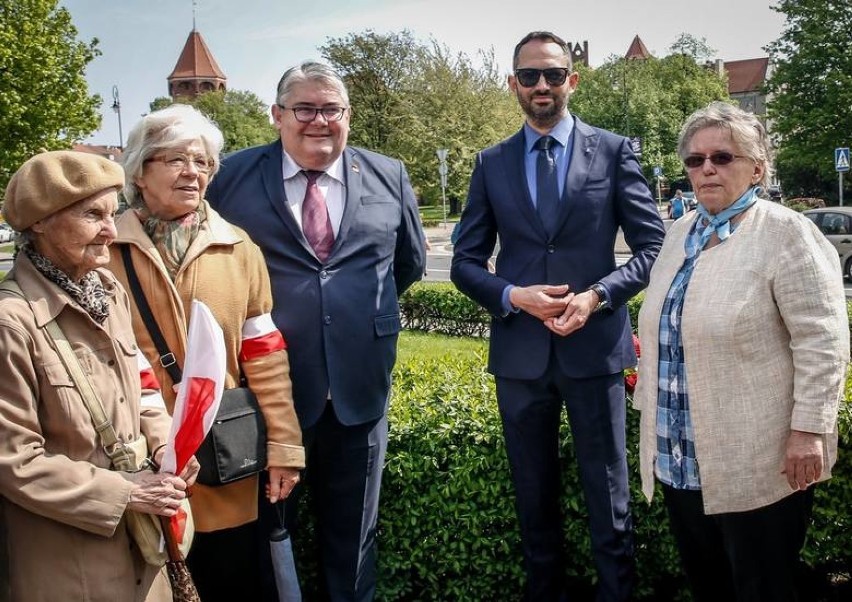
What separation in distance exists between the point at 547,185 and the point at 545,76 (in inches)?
18.1

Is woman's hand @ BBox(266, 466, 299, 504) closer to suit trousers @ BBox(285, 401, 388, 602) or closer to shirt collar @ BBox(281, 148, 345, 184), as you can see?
suit trousers @ BBox(285, 401, 388, 602)

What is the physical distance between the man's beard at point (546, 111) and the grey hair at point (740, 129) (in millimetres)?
613

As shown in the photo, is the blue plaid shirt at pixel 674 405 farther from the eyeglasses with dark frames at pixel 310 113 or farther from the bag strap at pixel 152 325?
the bag strap at pixel 152 325

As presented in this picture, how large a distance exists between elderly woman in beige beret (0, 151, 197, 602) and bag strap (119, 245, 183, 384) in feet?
1.04

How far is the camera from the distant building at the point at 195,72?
103688 mm

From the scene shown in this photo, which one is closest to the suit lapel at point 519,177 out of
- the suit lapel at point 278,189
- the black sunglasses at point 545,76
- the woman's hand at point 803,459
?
the black sunglasses at point 545,76

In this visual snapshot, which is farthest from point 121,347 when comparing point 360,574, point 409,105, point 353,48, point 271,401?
point 353,48

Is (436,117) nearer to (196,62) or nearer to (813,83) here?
(813,83)

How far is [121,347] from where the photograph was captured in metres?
2.40

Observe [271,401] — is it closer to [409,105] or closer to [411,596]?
[411,596]

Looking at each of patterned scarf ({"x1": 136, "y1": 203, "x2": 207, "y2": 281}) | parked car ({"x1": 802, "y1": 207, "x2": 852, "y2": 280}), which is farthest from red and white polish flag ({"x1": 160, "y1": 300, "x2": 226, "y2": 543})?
parked car ({"x1": 802, "y1": 207, "x2": 852, "y2": 280})

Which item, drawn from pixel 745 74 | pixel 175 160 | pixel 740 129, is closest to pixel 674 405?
pixel 740 129

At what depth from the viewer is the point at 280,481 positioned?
117 inches

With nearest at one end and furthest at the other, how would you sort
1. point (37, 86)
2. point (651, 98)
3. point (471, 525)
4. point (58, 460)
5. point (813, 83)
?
1. point (58, 460)
2. point (471, 525)
3. point (37, 86)
4. point (813, 83)
5. point (651, 98)
